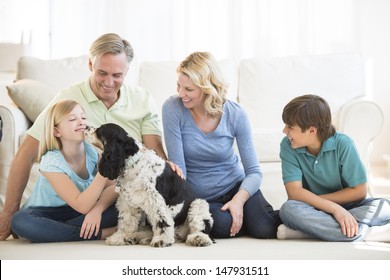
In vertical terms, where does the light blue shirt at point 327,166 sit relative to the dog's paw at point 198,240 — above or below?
above

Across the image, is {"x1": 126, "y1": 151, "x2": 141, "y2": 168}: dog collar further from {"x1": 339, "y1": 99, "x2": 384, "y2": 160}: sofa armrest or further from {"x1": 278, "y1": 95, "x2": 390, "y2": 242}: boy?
{"x1": 339, "y1": 99, "x2": 384, "y2": 160}: sofa armrest

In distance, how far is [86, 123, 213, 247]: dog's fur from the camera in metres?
2.15

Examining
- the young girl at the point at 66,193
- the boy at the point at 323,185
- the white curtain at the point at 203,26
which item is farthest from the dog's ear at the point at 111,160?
the white curtain at the point at 203,26

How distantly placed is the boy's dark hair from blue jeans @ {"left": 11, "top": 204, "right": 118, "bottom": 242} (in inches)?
32.6

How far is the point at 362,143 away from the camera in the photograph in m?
3.57

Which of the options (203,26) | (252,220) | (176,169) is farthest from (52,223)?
(203,26)

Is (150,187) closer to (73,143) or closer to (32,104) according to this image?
(73,143)

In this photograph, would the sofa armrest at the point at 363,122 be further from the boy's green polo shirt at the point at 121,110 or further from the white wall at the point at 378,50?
the white wall at the point at 378,50

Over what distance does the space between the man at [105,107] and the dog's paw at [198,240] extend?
0.91ft

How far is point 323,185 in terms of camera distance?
8.20 ft

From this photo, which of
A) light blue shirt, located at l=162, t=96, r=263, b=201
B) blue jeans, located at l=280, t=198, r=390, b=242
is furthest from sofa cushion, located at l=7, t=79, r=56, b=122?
blue jeans, located at l=280, t=198, r=390, b=242

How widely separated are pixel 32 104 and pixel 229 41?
2709mm

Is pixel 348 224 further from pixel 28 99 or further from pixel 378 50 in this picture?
A: pixel 378 50

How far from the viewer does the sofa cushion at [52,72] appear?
4.06 m
